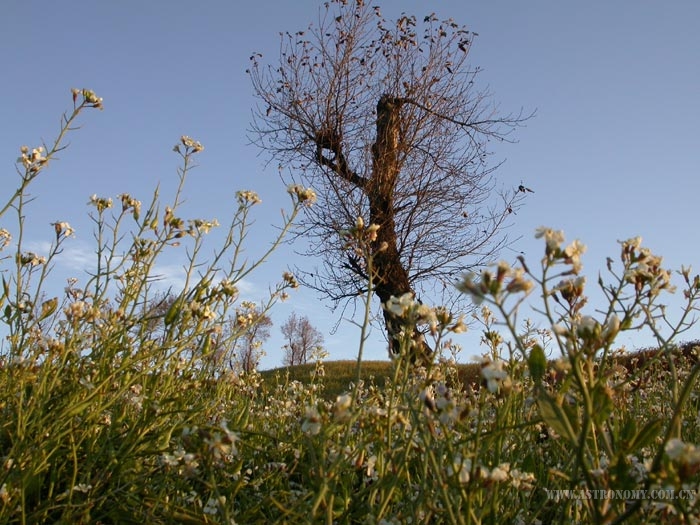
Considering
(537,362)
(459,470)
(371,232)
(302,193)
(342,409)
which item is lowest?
(459,470)

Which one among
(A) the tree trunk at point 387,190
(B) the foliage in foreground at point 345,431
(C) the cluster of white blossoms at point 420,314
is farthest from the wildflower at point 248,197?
(A) the tree trunk at point 387,190

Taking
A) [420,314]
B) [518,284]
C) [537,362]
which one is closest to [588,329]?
[518,284]

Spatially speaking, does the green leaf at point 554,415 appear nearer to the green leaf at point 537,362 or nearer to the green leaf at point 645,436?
the green leaf at point 645,436

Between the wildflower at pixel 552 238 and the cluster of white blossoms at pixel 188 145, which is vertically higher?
the cluster of white blossoms at pixel 188 145

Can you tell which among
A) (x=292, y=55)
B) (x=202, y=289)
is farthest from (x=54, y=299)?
(x=292, y=55)

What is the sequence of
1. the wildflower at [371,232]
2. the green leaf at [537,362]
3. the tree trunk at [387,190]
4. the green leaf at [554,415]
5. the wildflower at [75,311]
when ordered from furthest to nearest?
the tree trunk at [387,190] < the wildflower at [75,311] < the wildflower at [371,232] < the green leaf at [537,362] < the green leaf at [554,415]

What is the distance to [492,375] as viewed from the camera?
1146 millimetres

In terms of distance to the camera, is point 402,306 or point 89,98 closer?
point 402,306

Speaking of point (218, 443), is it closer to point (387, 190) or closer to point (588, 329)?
point (588, 329)

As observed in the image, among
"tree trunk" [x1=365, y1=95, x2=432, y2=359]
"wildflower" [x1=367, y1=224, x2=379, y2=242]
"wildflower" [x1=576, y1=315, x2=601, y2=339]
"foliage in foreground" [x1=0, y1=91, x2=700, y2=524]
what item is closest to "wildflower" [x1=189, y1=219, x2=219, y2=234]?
"foliage in foreground" [x1=0, y1=91, x2=700, y2=524]

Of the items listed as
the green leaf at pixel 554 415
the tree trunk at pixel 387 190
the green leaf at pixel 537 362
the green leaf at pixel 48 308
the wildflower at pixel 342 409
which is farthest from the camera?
the tree trunk at pixel 387 190

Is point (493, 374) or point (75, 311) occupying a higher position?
point (75, 311)

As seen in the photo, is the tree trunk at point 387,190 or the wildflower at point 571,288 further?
the tree trunk at point 387,190

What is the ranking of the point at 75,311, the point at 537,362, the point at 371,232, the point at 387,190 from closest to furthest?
the point at 537,362, the point at 371,232, the point at 75,311, the point at 387,190
